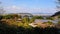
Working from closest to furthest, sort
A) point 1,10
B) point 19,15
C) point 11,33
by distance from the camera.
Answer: point 11,33
point 1,10
point 19,15

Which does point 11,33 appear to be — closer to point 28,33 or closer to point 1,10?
point 28,33

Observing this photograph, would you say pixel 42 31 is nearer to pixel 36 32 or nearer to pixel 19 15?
pixel 36 32

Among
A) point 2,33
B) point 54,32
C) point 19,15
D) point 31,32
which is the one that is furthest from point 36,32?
point 19,15

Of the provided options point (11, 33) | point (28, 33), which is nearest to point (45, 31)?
point (28, 33)

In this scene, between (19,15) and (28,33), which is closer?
(28,33)

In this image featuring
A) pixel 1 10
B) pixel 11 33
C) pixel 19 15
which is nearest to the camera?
pixel 11 33

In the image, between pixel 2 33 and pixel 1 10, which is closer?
pixel 2 33

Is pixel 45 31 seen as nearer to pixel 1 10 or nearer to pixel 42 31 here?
pixel 42 31

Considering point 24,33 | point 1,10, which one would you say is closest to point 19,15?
point 1,10
